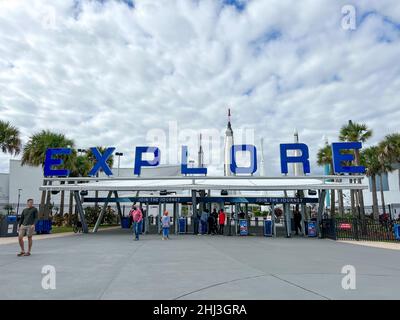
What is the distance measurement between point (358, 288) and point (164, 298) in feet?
10.7

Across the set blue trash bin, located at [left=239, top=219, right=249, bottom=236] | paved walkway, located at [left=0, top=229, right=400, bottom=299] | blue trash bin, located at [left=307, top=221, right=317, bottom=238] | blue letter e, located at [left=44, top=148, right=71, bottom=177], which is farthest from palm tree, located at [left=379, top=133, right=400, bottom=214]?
blue letter e, located at [left=44, top=148, right=71, bottom=177]

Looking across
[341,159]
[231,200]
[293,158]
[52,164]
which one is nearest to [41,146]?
[52,164]

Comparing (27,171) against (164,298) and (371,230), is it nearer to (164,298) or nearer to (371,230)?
(371,230)

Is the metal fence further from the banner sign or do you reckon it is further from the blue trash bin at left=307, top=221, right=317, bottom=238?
the banner sign

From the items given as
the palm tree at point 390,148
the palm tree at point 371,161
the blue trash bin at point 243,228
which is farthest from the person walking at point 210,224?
the palm tree at point 371,161

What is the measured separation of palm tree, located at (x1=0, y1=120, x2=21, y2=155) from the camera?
2605 centimetres

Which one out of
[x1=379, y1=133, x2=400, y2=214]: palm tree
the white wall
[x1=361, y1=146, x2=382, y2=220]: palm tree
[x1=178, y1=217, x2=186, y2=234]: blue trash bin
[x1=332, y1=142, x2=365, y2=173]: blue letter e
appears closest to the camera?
[x1=332, y1=142, x2=365, y2=173]: blue letter e

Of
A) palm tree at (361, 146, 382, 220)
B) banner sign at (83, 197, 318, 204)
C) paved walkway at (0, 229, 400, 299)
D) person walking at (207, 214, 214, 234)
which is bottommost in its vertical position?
paved walkway at (0, 229, 400, 299)

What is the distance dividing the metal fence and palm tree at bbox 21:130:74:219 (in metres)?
22.0

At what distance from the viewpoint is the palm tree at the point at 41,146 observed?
2858cm

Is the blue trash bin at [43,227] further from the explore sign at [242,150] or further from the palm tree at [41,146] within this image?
the palm tree at [41,146]
